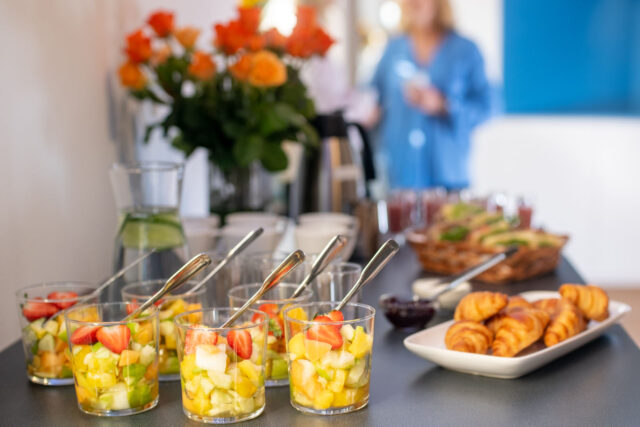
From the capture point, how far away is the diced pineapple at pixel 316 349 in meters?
0.84

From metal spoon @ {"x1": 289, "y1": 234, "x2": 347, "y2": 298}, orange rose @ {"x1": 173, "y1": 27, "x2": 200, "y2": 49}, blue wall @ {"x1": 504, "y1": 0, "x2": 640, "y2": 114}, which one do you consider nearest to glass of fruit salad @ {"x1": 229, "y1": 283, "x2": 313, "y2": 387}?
metal spoon @ {"x1": 289, "y1": 234, "x2": 347, "y2": 298}

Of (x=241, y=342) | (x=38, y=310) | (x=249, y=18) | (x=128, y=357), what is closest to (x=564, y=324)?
(x=241, y=342)

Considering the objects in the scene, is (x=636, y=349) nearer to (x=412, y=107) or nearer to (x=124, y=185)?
(x=124, y=185)

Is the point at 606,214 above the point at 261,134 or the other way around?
the other way around

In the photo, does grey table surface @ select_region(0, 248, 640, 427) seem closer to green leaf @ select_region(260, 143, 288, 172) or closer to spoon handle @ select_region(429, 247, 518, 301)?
spoon handle @ select_region(429, 247, 518, 301)

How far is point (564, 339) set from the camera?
1.07 metres

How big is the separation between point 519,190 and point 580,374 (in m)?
4.12

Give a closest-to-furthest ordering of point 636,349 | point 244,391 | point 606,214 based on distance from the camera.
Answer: point 244,391, point 636,349, point 606,214

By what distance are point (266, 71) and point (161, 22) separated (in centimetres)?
28

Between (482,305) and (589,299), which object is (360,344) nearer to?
(482,305)

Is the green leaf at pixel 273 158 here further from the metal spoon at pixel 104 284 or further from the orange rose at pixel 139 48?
the metal spoon at pixel 104 284

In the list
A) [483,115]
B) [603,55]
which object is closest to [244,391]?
[483,115]

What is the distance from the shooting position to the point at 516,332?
102 cm

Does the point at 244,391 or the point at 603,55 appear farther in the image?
the point at 603,55
